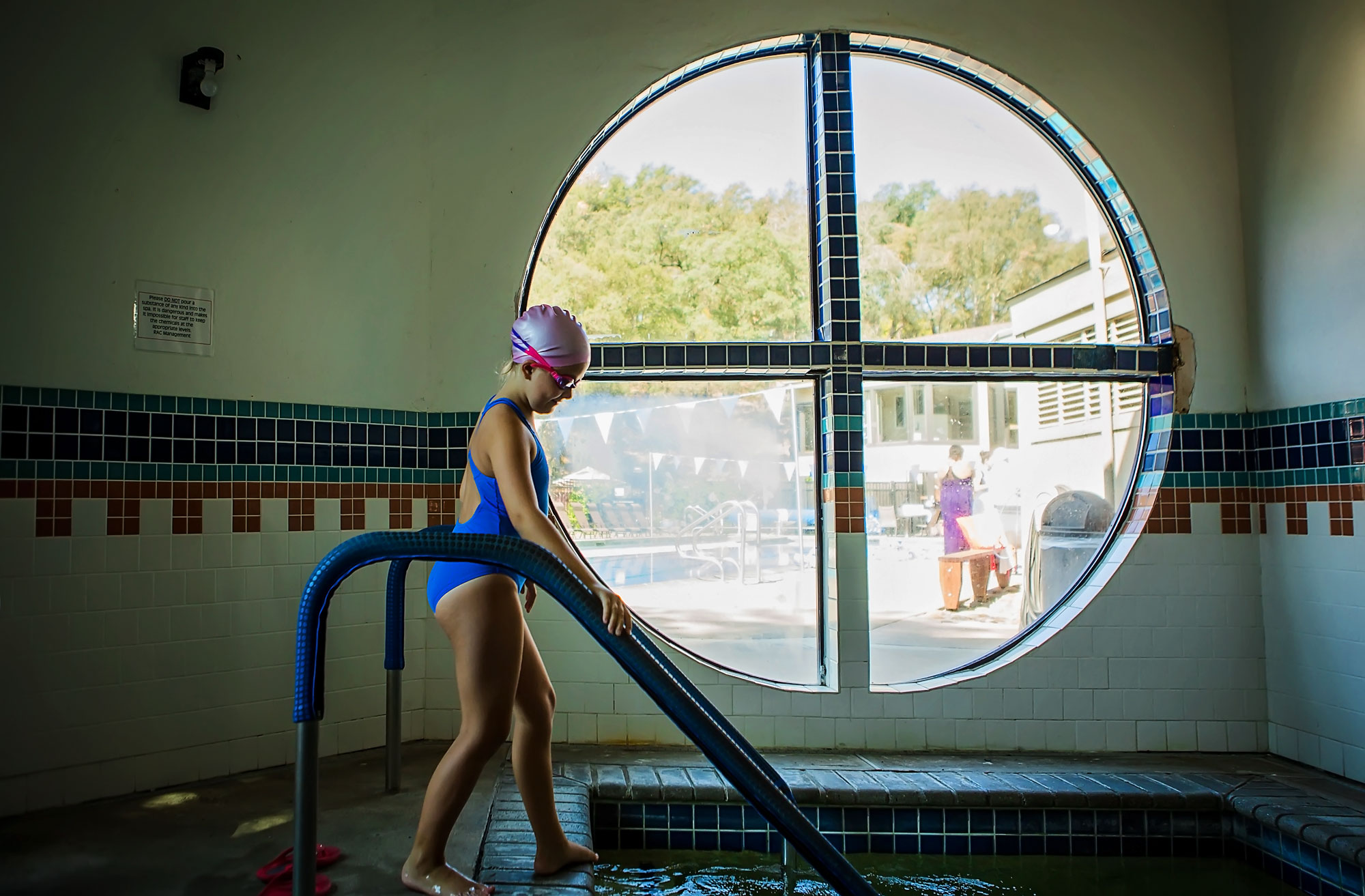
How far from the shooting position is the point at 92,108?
306 cm

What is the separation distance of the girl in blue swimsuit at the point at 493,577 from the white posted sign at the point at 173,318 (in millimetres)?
1704

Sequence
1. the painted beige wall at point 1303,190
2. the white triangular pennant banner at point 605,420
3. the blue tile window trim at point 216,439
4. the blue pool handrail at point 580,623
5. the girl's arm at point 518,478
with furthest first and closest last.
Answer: the white triangular pennant banner at point 605,420 < the painted beige wall at point 1303,190 < the blue tile window trim at point 216,439 < the girl's arm at point 518,478 < the blue pool handrail at point 580,623

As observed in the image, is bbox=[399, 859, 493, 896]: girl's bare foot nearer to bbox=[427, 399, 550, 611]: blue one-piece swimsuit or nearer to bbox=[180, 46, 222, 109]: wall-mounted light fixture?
bbox=[427, 399, 550, 611]: blue one-piece swimsuit

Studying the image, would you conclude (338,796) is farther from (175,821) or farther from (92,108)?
(92,108)

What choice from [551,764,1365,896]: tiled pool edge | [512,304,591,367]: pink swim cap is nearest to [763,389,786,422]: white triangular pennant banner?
[551,764,1365,896]: tiled pool edge

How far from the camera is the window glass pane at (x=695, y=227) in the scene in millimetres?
3889

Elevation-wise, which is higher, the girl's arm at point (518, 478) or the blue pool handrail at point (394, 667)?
the girl's arm at point (518, 478)

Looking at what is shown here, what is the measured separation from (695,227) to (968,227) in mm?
1227

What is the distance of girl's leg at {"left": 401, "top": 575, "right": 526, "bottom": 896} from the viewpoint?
6.81 feet

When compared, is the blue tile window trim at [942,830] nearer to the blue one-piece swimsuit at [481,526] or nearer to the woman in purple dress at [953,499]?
the woman in purple dress at [953,499]

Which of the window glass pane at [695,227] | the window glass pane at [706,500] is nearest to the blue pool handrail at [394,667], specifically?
the window glass pane at [706,500]

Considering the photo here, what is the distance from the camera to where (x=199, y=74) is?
3209 millimetres

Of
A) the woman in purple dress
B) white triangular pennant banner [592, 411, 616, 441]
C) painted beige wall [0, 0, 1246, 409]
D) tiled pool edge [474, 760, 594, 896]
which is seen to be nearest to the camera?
tiled pool edge [474, 760, 594, 896]

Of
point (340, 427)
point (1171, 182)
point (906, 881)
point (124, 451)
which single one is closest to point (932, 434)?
point (1171, 182)
